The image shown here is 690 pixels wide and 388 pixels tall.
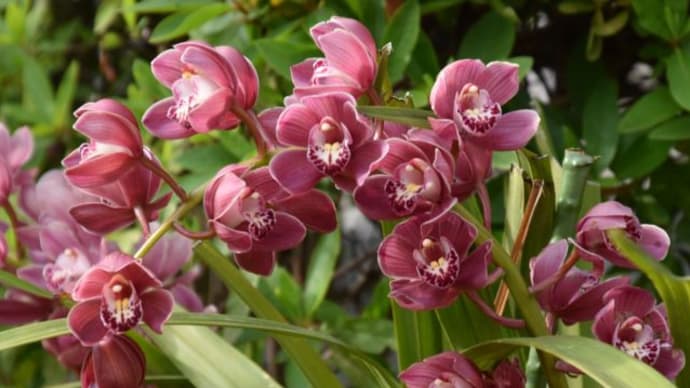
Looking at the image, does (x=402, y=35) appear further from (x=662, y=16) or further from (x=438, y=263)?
(x=438, y=263)

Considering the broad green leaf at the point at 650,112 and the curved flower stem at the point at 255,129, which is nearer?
the curved flower stem at the point at 255,129

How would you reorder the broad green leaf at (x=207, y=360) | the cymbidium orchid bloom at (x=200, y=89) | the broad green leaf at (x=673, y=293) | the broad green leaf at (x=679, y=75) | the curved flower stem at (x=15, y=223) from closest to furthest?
1. the broad green leaf at (x=673, y=293)
2. the cymbidium orchid bloom at (x=200, y=89)
3. the broad green leaf at (x=207, y=360)
4. the curved flower stem at (x=15, y=223)
5. the broad green leaf at (x=679, y=75)

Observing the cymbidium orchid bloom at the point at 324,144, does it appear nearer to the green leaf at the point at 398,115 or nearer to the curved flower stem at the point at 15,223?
the green leaf at the point at 398,115

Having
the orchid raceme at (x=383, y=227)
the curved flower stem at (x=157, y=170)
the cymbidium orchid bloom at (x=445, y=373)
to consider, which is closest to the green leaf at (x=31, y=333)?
the orchid raceme at (x=383, y=227)

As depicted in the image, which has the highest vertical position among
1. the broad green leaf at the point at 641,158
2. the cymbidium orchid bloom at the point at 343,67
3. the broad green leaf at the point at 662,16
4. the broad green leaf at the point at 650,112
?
the cymbidium orchid bloom at the point at 343,67

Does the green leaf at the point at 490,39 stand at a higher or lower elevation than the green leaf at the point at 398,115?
lower

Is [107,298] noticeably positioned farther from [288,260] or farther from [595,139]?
[288,260]

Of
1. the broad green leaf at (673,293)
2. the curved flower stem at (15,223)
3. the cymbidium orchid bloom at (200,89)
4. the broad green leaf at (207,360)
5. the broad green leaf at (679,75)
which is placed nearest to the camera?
the broad green leaf at (673,293)
